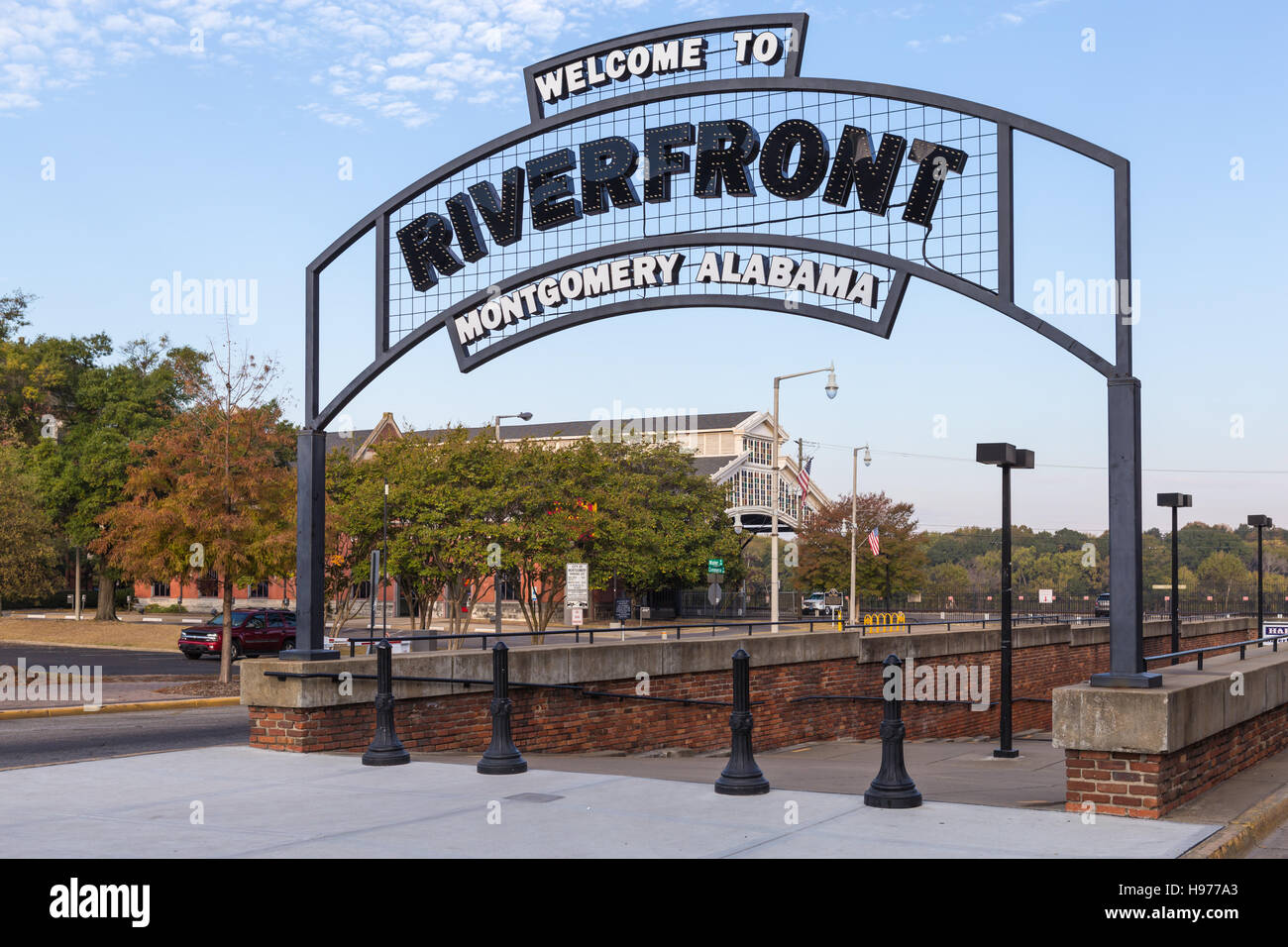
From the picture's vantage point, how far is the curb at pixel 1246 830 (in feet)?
24.8

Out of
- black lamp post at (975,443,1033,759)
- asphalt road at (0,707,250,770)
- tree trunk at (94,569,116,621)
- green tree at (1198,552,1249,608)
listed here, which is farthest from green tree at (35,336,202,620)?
green tree at (1198,552,1249,608)

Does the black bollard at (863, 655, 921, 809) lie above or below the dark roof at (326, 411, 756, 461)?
below

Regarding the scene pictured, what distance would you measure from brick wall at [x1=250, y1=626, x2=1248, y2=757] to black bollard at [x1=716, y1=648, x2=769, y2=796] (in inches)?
186

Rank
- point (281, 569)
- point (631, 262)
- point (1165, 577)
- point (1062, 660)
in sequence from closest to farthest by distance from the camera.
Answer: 1. point (631, 262)
2. point (281, 569)
3. point (1062, 660)
4. point (1165, 577)

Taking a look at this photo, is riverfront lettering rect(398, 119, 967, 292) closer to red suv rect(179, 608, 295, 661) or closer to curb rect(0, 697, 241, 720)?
curb rect(0, 697, 241, 720)

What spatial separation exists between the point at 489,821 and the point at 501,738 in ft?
8.23

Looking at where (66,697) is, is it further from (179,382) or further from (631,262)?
(631,262)

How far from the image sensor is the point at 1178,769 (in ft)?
29.7

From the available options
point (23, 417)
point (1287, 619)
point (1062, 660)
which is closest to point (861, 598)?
point (1287, 619)

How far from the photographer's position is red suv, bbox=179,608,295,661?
34.9 metres

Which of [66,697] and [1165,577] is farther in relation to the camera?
[1165,577]

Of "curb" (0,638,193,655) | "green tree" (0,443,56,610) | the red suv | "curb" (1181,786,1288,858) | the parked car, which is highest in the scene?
"green tree" (0,443,56,610)

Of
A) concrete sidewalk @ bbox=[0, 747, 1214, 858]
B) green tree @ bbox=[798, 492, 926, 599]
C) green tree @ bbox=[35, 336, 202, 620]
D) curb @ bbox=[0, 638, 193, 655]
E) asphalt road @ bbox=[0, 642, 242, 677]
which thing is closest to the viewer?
concrete sidewalk @ bbox=[0, 747, 1214, 858]
